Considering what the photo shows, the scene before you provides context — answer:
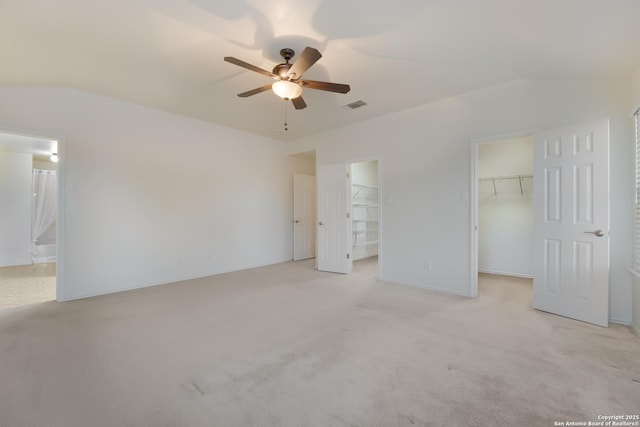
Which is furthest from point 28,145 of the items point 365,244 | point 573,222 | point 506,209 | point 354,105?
point 506,209

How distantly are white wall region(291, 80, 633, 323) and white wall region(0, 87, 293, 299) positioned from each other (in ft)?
6.85

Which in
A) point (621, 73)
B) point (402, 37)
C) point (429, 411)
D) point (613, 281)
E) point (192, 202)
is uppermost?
point (402, 37)

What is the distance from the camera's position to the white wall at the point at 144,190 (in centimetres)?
350

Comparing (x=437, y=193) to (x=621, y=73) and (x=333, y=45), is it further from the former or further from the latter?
(x=333, y=45)

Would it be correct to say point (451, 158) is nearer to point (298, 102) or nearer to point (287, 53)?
point (298, 102)

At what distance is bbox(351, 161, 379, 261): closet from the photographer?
20.6 feet

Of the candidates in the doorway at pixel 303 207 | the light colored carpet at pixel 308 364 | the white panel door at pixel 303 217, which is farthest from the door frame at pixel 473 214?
the white panel door at pixel 303 217

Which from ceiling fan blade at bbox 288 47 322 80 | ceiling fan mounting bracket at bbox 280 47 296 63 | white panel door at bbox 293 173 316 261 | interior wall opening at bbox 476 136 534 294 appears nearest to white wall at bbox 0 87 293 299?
white panel door at bbox 293 173 316 261

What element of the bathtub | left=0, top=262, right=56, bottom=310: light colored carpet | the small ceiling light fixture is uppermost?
the small ceiling light fixture

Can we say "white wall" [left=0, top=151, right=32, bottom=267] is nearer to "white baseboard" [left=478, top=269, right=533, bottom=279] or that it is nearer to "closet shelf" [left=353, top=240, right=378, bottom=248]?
"closet shelf" [left=353, top=240, right=378, bottom=248]

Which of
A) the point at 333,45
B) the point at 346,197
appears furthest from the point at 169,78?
the point at 346,197

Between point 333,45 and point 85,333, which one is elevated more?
point 333,45

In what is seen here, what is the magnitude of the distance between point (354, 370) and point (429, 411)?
0.55m

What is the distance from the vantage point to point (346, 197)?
16.5 ft
